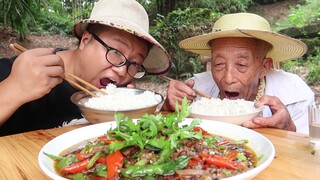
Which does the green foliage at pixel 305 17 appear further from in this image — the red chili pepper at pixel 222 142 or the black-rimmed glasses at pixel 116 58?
the red chili pepper at pixel 222 142

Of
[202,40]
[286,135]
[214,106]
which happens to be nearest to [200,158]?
[286,135]

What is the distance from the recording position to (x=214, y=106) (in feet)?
6.53

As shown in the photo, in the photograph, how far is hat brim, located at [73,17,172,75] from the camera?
208 cm

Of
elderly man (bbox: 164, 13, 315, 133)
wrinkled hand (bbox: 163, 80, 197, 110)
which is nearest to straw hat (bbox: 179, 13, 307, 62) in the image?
elderly man (bbox: 164, 13, 315, 133)

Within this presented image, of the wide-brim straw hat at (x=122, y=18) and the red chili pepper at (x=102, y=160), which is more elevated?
the wide-brim straw hat at (x=122, y=18)

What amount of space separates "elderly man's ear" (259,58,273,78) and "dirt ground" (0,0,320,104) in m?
3.62

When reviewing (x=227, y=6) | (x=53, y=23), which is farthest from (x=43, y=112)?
(x=53, y=23)

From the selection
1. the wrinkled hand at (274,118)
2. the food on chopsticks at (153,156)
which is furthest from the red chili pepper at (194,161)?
the wrinkled hand at (274,118)

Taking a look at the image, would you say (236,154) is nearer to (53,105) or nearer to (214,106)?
(214,106)

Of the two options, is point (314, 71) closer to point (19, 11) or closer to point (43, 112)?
point (43, 112)

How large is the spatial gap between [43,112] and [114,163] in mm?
1456

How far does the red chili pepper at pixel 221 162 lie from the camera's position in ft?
Answer: 3.51

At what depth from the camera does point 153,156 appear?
1.05 meters

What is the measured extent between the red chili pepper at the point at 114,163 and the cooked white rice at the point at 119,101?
58 centimetres
